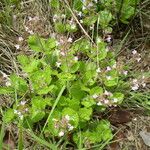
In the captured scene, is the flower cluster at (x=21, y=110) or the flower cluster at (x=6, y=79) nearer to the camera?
the flower cluster at (x=21, y=110)

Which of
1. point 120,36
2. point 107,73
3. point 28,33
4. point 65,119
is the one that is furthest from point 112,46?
point 65,119

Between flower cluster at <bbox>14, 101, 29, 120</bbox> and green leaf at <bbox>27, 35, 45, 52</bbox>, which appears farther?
green leaf at <bbox>27, 35, 45, 52</bbox>

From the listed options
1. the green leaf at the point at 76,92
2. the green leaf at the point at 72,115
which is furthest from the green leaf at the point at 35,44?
the green leaf at the point at 72,115

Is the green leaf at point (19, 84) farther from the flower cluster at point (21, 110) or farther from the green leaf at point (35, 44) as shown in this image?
the green leaf at point (35, 44)

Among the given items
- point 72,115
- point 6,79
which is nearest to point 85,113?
point 72,115

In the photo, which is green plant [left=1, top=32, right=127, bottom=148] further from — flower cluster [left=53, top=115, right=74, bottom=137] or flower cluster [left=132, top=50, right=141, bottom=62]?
flower cluster [left=132, top=50, right=141, bottom=62]

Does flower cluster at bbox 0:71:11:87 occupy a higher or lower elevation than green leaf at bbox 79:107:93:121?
higher

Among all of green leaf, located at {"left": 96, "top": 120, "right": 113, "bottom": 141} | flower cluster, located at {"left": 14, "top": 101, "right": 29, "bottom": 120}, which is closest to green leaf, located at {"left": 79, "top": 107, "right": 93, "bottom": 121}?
green leaf, located at {"left": 96, "top": 120, "right": 113, "bottom": 141}

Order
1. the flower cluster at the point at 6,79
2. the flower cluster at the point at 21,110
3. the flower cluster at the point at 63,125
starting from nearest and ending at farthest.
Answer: the flower cluster at the point at 63,125, the flower cluster at the point at 21,110, the flower cluster at the point at 6,79

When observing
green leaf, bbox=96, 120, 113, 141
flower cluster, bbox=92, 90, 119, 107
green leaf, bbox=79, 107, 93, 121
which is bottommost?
green leaf, bbox=96, 120, 113, 141

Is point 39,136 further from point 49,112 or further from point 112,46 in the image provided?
point 112,46

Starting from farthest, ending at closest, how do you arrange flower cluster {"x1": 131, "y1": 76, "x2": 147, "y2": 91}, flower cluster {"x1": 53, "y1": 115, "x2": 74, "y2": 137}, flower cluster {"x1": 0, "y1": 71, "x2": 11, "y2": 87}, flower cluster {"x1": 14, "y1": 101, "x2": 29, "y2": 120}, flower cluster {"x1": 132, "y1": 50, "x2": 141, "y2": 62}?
flower cluster {"x1": 132, "y1": 50, "x2": 141, "y2": 62}
flower cluster {"x1": 131, "y1": 76, "x2": 147, "y2": 91}
flower cluster {"x1": 0, "y1": 71, "x2": 11, "y2": 87}
flower cluster {"x1": 14, "y1": 101, "x2": 29, "y2": 120}
flower cluster {"x1": 53, "y1": 115, "x2": 74, "y2": 137}

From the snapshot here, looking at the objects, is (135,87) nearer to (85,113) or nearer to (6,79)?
(85,113)
